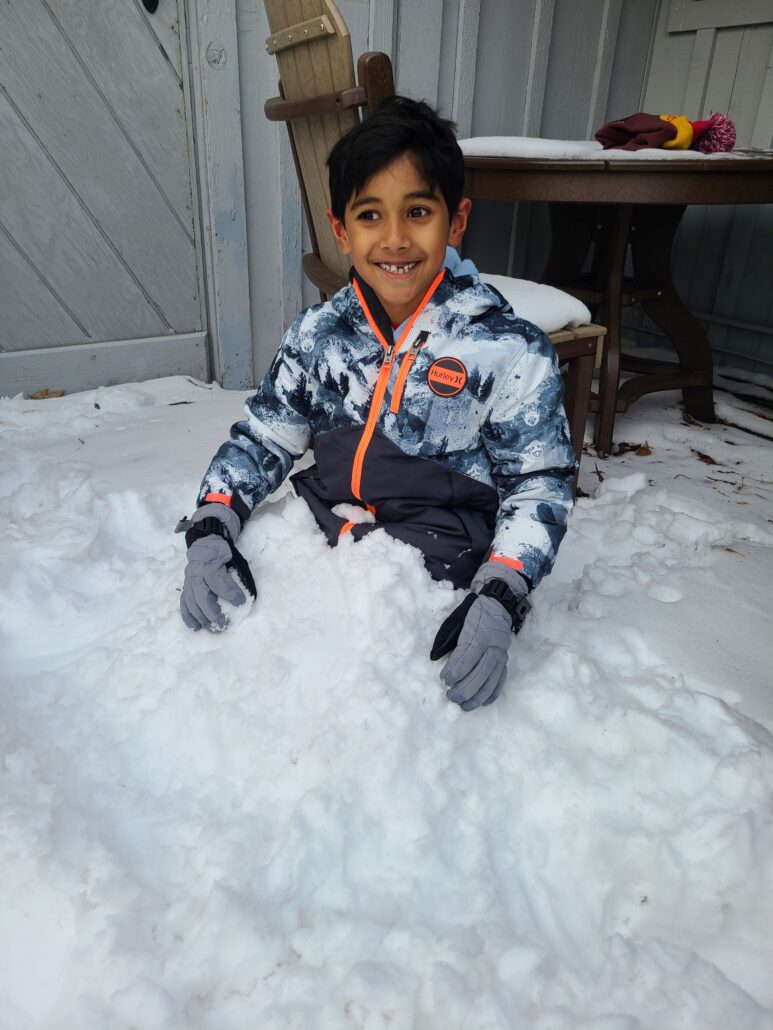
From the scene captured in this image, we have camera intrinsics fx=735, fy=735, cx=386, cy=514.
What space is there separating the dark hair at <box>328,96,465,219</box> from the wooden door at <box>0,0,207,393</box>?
1.82 metres

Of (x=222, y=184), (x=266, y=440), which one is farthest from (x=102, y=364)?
(x=266, y=440)

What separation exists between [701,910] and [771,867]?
12 cm

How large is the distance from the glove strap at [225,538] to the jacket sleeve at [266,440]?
62mm

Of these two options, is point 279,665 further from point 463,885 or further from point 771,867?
point 771,867

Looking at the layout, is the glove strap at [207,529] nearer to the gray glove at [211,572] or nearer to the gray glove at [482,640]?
the gray glove at [211,572]

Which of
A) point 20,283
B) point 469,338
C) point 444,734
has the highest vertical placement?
point 469,338

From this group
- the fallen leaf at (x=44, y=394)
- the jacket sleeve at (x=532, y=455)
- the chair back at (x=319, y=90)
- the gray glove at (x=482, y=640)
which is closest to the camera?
the gray glove at (x=482, y=640)

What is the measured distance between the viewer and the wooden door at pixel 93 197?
250 centimetres

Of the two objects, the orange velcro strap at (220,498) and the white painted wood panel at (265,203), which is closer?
the orange velcro strap at (220,498)

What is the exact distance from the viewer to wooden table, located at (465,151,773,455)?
7.38 feet

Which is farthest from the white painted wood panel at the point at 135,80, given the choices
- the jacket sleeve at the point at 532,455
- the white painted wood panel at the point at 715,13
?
the white painted wood panel at the point at 715,13

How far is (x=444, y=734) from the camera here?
116 centimetres

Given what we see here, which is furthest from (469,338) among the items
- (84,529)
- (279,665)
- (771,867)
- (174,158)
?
(174,158)

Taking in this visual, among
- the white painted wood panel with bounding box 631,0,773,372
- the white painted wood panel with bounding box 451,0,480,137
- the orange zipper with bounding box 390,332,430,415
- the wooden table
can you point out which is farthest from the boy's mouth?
the white painted wood panel with bounding box 631,0,773,372
